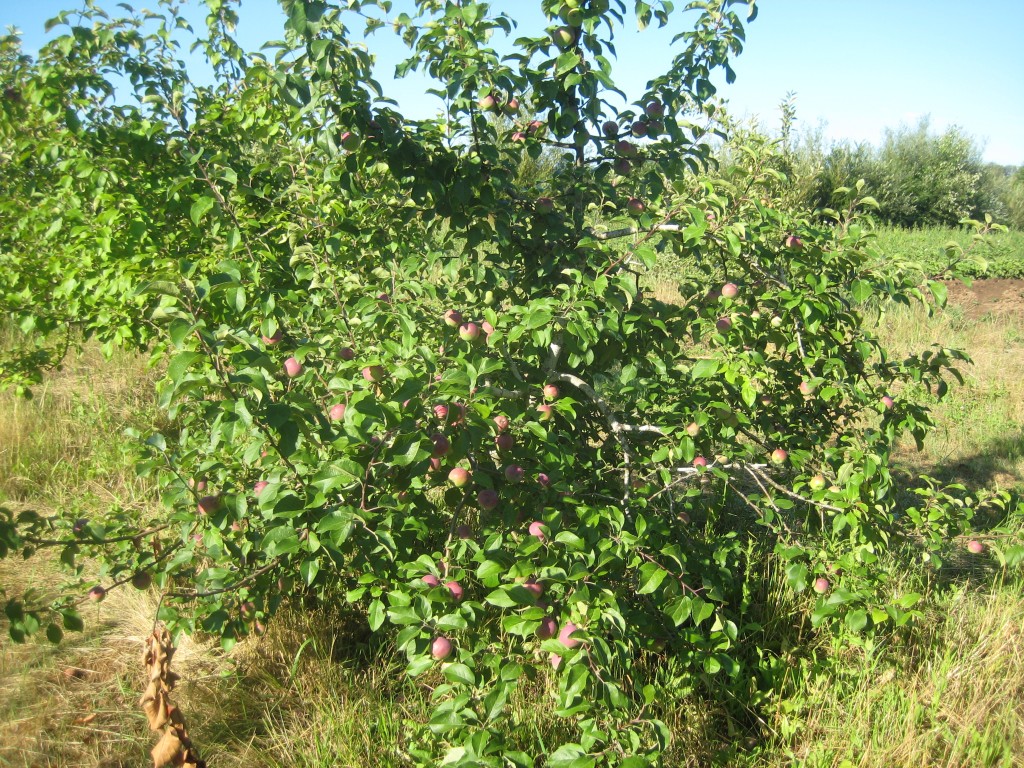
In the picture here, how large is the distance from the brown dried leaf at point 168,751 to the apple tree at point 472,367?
0.28 meters

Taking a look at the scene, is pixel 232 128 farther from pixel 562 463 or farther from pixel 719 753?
pixel 719 753

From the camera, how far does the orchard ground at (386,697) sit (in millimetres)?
2029

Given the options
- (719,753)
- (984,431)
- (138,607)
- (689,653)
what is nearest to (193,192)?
(138,607)

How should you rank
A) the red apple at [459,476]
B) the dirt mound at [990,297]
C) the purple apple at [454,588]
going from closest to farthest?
1. the purple apple at [454,588]
2. the red apple at [459,476]
3. the dirt mound at [990,297]

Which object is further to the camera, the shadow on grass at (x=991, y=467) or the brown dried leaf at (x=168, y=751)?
the shadow on grass at (x=991, y=467)

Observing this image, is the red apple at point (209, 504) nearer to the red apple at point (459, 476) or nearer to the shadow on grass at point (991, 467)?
the red apple at point (459, 476)

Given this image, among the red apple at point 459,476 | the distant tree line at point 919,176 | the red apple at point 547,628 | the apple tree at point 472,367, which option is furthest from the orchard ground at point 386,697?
the distant tree line at point 919,176

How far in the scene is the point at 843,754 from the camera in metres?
2.01

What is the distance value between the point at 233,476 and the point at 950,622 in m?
2.40

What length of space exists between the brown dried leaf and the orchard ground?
259 mm

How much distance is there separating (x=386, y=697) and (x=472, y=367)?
1223 mm

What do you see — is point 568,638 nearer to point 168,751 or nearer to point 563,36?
point 168,751

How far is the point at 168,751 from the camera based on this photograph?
5.90ft

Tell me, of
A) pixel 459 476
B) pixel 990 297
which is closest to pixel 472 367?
pixel 459 476
